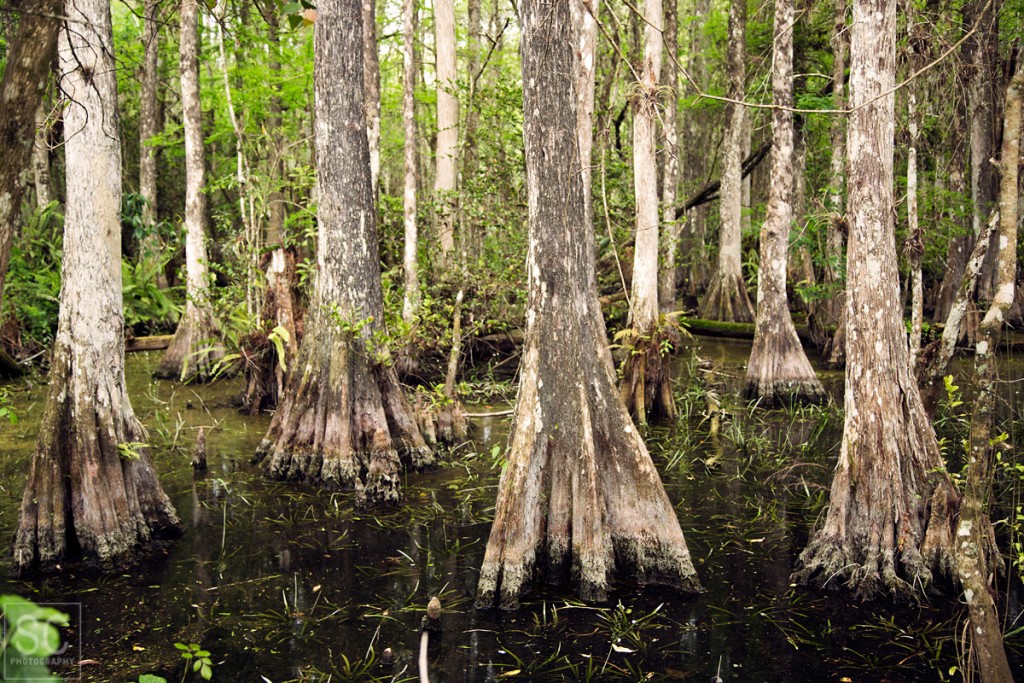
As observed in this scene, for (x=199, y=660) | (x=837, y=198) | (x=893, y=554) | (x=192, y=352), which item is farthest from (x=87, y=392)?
(x=837, y=198)

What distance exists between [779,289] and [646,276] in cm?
234

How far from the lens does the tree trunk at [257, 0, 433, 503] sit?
A: 8.12 m

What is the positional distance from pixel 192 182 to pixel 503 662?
10356 millimetres

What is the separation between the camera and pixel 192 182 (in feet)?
42.0

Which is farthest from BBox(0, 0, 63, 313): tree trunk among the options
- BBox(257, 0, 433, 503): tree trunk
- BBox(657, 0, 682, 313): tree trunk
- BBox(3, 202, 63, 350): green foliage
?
BBox(3, 202, 63, 350): green foliage

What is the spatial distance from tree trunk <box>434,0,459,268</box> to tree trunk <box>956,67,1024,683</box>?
8.67 meters

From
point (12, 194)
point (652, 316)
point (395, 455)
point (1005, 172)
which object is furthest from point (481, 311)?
point (12, 194)

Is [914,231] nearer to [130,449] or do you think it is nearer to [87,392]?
[130,449]

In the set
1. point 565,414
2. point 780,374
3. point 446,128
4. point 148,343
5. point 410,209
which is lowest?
point 780,374

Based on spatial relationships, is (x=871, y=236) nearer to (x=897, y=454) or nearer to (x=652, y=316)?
(x=897, y=454)

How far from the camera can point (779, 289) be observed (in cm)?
1166

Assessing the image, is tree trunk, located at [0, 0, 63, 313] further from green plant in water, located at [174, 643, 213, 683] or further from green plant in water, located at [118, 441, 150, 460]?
green plant in water, located at [118, 441, 150, 460]

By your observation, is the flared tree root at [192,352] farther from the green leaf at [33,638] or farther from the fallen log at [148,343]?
the green leaf at [33,638]

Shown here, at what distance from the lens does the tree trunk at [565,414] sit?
550cm
